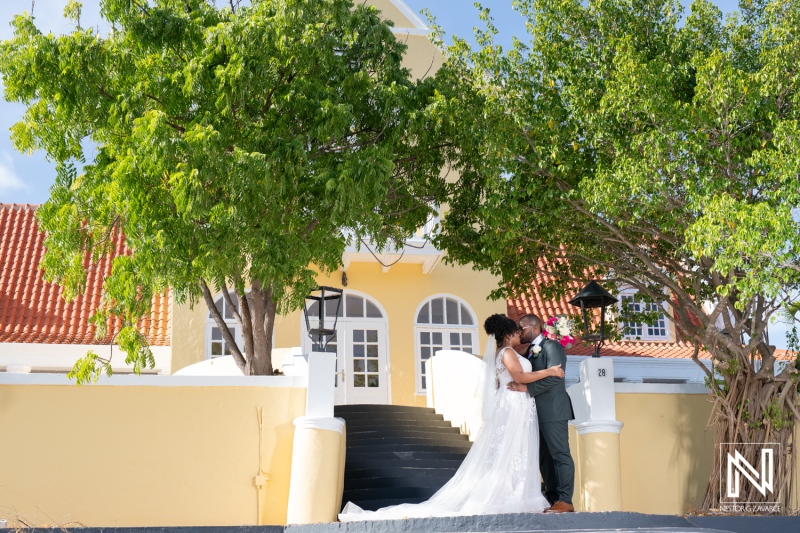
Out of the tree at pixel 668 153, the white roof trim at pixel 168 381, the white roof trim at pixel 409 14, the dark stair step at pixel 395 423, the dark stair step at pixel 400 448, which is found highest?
the white roof trim at pixel 409 14

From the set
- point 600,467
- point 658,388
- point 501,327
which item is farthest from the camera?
point 658,388

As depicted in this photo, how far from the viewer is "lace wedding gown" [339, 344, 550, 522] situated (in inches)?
385

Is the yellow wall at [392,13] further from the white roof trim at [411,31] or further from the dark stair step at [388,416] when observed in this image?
the dark stair step at [388,416]

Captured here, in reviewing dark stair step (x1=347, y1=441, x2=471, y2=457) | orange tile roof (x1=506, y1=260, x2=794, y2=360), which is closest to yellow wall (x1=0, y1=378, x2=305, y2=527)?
dark stair step (x1=347, y1=441, x2=471, y2=457)

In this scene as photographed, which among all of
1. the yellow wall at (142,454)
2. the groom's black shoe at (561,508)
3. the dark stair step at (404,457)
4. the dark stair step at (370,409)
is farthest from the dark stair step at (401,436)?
the groom's black shoe at (561,508)

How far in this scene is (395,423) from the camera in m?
15.1

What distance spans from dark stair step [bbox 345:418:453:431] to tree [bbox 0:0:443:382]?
86.4 inches

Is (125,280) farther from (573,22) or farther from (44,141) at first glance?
(573,22)

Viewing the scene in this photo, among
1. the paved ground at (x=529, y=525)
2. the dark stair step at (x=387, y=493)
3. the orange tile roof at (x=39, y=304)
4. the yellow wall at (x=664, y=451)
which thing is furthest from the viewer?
the orange tile roof at (x=39, y=304)

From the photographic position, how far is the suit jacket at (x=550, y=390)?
1007 cm

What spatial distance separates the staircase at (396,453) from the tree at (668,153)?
10.1 feet

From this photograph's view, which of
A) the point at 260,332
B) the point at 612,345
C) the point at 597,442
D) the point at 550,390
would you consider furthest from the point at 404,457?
the point at 612,345

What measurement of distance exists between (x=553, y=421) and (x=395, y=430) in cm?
495

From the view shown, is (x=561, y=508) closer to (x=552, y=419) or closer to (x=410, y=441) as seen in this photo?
(x=552, y=419)
